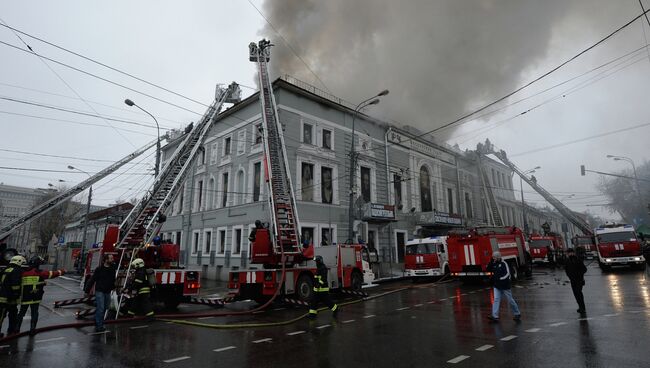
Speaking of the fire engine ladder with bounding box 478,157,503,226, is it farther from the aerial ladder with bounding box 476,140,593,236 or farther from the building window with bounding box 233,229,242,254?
the building window with bounding box 233,229,242,254

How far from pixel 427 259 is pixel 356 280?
245 inches

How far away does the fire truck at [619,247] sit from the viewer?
65.9 feet

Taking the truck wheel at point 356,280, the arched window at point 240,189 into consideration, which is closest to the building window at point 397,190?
the arched window at point 240,189

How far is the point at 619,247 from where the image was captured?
66.8ft

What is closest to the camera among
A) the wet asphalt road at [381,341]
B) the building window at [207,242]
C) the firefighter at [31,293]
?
the wet asphalt road at [381,341]

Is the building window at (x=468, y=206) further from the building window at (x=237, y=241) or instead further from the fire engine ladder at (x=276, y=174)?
the fire engine ladder at (x=276, y=174)

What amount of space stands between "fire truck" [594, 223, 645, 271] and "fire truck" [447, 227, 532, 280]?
637cm

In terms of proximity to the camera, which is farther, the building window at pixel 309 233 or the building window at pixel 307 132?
the building window at pixel 307 132

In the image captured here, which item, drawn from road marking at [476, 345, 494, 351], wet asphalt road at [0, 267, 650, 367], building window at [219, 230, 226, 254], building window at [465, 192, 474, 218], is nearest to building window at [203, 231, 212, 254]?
building window at [219, 230, 226, 254]

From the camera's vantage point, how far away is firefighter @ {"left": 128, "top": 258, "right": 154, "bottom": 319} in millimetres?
9742

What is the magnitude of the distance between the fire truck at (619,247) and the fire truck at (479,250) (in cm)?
637

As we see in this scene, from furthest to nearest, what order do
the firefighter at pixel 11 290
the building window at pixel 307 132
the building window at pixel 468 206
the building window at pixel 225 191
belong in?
the building window at pixel 468 206 < the building window at pixel 225 191 < the building window at pixel 307 132 < the firefighter at pixel 11 290

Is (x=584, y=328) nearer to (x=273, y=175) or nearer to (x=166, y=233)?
(x=273, y=175)

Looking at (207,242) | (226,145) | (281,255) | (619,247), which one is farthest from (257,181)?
(619,247)
